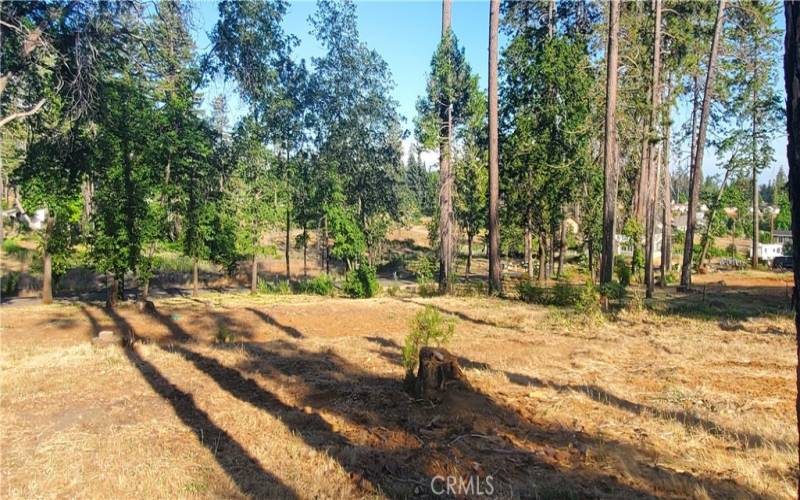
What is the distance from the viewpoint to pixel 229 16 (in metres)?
25.4

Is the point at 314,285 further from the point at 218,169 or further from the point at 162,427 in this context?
the point at 162,427

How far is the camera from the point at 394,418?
6062 mm

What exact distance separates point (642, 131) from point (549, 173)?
4719 millimetres

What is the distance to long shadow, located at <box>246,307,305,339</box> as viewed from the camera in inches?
520

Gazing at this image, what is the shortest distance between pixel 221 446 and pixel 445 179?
17.4 m

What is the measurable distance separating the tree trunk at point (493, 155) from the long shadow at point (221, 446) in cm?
1404

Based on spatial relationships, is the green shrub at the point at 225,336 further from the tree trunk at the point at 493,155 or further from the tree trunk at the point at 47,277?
the tree trunk at the point at 47,277

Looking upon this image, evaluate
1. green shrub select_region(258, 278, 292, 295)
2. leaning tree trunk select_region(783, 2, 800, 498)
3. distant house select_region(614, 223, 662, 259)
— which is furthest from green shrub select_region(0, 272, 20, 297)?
distant house select_region(614, 223, 662, 259)

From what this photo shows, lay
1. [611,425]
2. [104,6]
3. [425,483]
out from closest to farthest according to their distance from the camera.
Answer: [425,483], [611,425], [104,6]

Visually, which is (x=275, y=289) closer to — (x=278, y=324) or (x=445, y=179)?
(x=445, y=179)

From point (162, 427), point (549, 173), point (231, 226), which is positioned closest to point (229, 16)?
point (231, 226)

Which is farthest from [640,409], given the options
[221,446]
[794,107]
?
[221,446]

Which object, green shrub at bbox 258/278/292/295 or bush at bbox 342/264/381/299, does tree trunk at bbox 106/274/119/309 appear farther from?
bush at bbox 342/264/381/299

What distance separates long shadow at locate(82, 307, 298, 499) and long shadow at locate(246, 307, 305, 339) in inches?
193
